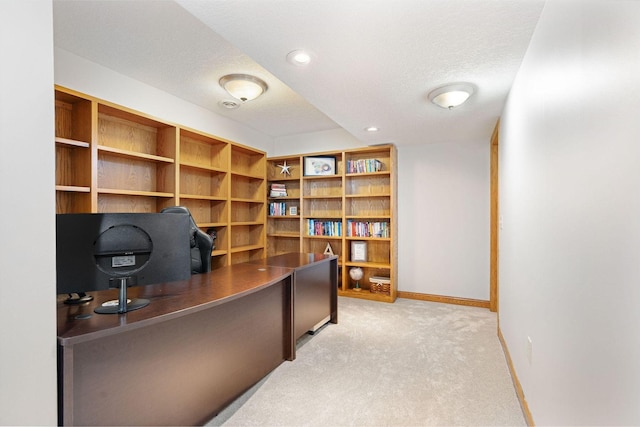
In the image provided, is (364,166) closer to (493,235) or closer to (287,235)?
(287,235)

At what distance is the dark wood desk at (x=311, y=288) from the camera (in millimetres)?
2666

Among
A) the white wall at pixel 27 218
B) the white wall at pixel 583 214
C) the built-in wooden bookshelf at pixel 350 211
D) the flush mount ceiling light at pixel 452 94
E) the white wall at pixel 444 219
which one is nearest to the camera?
the white wall at pixel 583 214

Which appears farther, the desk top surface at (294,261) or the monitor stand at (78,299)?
the desk top surface at (294,261)

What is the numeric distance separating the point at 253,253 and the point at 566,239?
4261mm

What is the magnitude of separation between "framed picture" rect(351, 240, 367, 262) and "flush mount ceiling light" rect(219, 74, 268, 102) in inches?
104

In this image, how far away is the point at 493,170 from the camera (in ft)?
12.5

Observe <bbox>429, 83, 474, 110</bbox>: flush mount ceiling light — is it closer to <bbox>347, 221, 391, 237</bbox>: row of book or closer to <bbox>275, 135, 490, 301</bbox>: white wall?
<bbox>275, 135, 490, 301</bbox>: white wall

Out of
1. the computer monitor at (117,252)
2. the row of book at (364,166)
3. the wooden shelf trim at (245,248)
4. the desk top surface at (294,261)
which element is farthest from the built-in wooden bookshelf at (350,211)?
the computer monitor at (117,252)

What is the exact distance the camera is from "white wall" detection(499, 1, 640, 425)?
0.74 metres

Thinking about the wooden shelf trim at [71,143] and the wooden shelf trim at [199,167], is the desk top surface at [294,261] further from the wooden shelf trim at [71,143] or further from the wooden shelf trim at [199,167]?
the wooden shelf trim at [71,143]

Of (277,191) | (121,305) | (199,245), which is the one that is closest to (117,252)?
(121,305)

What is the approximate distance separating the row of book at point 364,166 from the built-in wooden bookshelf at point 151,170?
1.47 metres

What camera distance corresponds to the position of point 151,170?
3.48m

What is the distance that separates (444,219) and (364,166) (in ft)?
4.67
